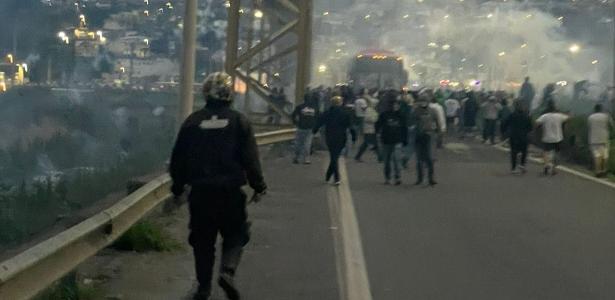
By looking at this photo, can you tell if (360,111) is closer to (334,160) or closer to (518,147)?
(518,147)

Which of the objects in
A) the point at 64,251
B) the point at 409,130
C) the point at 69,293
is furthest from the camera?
the point at 409,130

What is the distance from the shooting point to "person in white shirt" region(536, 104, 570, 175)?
25547 millimetres

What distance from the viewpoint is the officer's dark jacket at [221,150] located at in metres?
8.85

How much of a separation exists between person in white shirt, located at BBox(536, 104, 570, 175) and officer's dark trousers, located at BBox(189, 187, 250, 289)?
56.8 feet

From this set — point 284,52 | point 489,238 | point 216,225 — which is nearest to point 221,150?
point 216,225

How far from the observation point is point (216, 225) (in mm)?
9039

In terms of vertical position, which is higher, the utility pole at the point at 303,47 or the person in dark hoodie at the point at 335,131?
the utility pole at the point at 303,47

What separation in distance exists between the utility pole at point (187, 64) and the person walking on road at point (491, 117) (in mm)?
21555

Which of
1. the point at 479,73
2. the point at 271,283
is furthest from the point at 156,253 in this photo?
the point at 479,73

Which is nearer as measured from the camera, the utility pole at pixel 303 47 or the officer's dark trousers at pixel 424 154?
the officer's dark trousers at pixel 424 154

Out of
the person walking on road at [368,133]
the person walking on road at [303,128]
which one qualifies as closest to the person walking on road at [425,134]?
the person walking on road at [303,128]

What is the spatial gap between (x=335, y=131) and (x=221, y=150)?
14.0 metres

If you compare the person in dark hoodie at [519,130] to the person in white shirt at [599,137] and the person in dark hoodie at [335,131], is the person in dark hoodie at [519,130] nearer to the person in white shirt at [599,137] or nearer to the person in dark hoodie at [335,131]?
the person in white shirt at [599,137]

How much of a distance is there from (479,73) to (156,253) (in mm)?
94597
